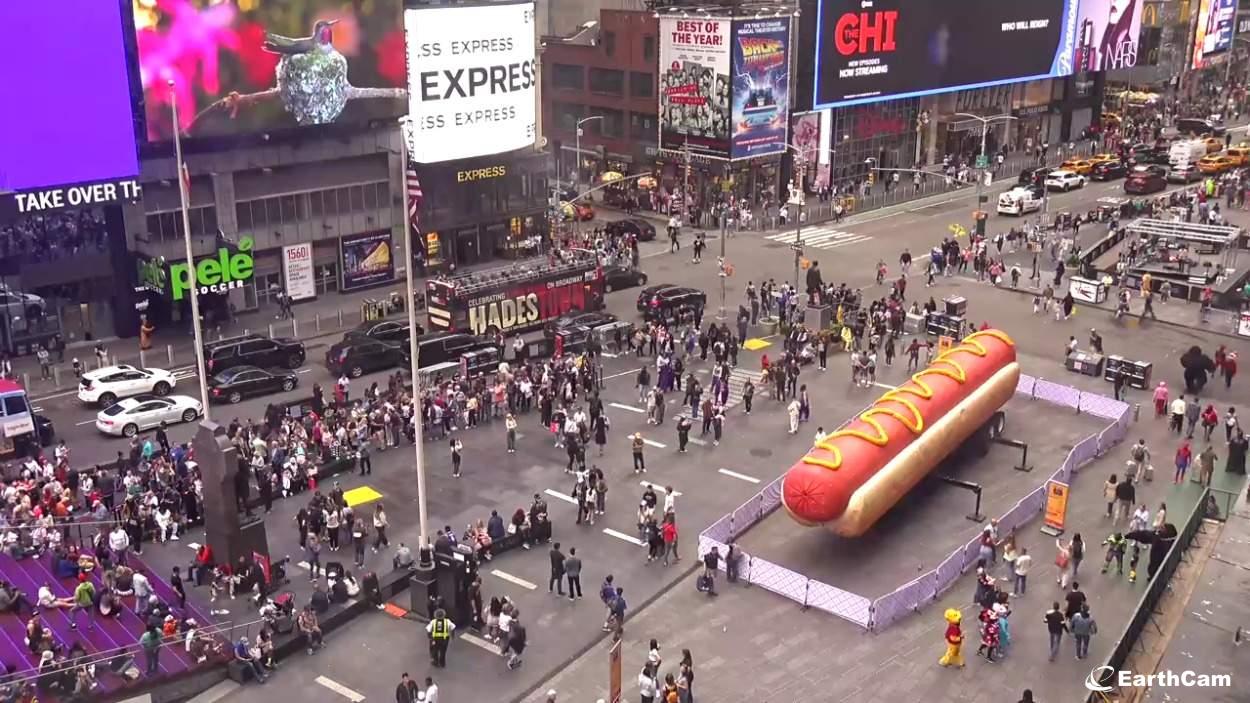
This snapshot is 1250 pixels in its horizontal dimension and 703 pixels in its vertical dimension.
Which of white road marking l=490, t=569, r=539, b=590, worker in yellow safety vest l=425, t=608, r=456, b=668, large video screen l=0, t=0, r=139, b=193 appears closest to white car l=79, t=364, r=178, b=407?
large video screen l=0, t=0, r=139, b=193

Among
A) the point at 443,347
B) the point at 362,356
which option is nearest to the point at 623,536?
the point at 443,347

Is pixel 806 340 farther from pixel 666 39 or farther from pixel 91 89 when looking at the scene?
pixel 666 39

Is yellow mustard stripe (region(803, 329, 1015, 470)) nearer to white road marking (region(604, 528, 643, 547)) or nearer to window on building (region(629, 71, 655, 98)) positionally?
white road marking (region(604, 528, 643, 547))

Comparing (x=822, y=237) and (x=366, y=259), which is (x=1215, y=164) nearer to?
(x=822, y=237)

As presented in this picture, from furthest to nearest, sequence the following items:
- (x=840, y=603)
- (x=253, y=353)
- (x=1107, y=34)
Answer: (x=1107, y=34)
(x=253, y=353)
(x=840, y=603)

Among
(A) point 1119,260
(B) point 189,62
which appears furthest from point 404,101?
(A) point 1119,260

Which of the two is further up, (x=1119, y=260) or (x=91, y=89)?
(x=91, y=89)
